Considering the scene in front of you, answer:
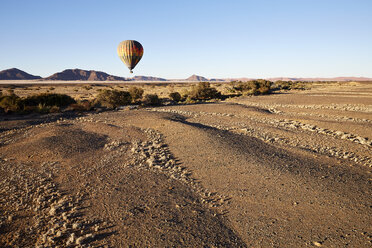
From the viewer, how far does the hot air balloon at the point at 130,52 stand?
116 ft

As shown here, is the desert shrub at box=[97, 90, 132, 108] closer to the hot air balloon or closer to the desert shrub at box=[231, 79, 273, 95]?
the hot air balloon

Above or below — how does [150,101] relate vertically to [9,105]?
below

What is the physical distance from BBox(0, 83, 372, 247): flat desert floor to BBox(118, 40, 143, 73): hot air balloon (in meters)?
27.1

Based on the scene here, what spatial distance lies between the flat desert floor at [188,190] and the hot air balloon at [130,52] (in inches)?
1067

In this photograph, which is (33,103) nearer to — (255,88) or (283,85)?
(255,88)

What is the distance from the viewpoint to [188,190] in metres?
5.77

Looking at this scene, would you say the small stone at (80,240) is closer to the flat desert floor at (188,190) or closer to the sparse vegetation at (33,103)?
the flat desert floor at (188,190)

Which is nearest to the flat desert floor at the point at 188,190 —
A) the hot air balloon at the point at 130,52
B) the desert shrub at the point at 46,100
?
the desert shrub at the point at 46,100

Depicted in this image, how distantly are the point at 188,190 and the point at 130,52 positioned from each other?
109 ft

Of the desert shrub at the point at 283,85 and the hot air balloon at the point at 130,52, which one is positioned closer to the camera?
the hot air balloon at the point at 130,52

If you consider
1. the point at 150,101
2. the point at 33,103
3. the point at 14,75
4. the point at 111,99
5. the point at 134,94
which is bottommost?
the point at 150,101

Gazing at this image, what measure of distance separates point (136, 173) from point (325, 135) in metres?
8.58

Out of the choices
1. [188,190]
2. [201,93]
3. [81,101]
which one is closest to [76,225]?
[188,190]

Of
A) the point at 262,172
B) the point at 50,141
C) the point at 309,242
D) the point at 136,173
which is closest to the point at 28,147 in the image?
the point at 50,141
